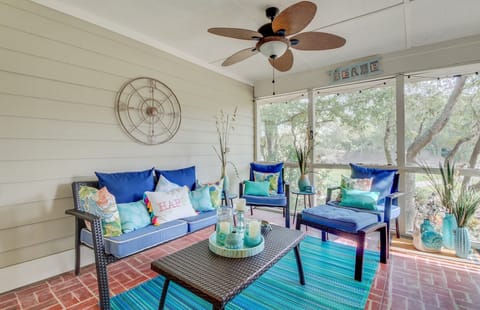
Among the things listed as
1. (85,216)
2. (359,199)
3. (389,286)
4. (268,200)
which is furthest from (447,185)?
(85,216)

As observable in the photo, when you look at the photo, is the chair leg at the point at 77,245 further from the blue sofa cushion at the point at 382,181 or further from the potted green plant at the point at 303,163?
the blue sofa cushion at the point at 382,181

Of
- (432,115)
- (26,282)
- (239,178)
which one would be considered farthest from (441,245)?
(26,282)

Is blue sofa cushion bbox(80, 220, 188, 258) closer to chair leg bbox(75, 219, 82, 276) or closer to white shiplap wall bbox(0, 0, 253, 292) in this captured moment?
chair leg bbox(75, 219, 82, 276)

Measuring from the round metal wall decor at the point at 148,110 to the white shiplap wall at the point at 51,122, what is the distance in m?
0.09

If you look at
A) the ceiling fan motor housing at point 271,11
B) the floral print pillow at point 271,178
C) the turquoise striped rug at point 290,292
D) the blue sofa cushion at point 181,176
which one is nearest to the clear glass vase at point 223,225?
the turquoise striped rug at point 290,292

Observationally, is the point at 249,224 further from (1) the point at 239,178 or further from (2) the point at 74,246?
(1) the point at 239,178

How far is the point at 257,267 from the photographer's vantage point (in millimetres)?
1605

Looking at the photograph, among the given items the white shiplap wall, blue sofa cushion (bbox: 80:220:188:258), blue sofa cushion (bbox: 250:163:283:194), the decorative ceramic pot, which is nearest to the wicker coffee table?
blue sofa cushion (bbox: 80:220:188:258)

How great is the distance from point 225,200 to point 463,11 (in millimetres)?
3437

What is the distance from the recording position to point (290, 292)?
6.84 feet

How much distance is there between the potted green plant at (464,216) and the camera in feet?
9.04

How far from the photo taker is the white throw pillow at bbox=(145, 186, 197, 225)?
8.32ft

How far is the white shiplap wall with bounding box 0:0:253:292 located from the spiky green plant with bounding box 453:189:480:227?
3.78 metres

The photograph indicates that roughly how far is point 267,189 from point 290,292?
6.24 ft
